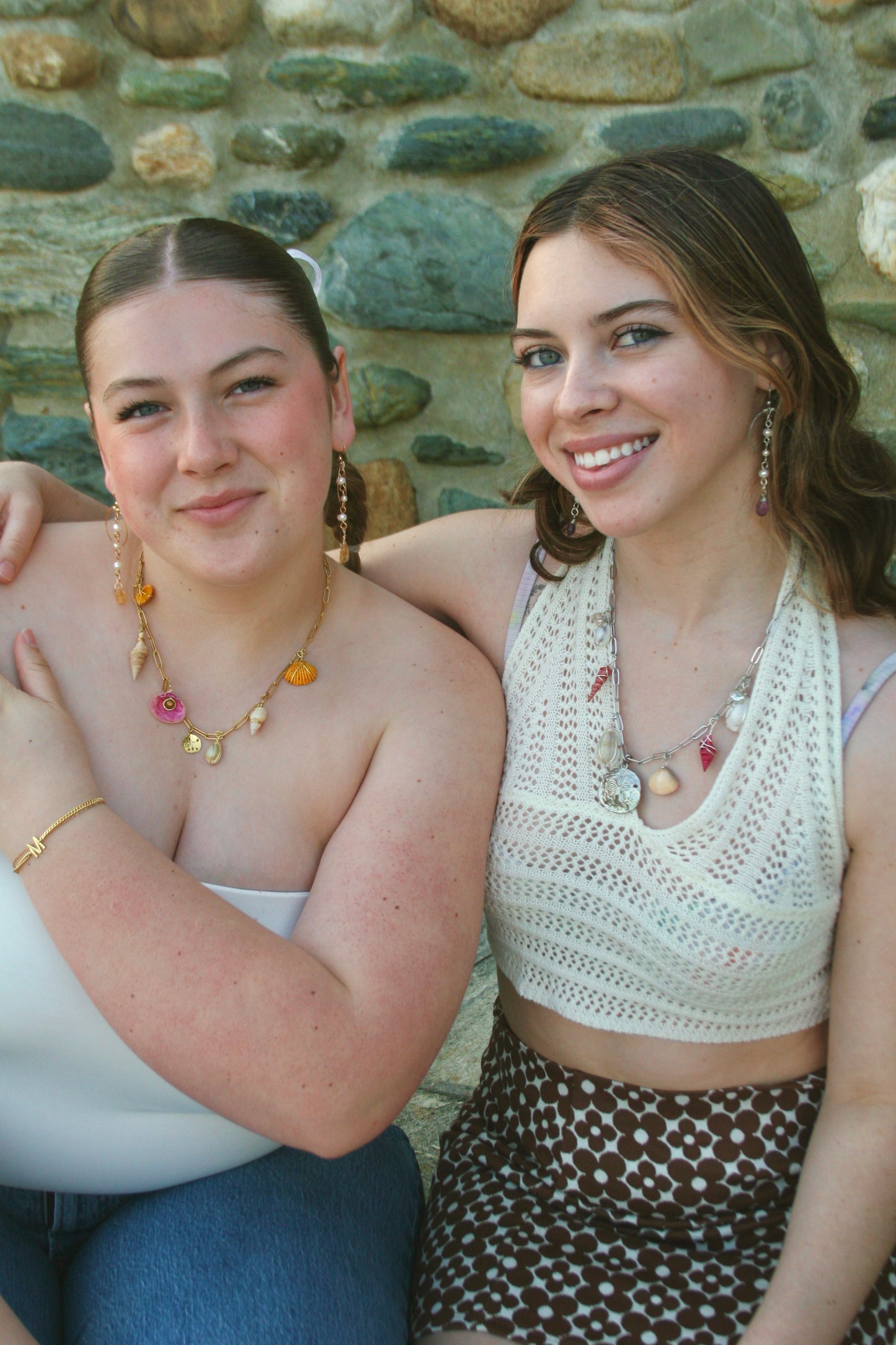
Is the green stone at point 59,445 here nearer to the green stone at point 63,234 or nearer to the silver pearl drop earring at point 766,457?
the green stone at point 63,234

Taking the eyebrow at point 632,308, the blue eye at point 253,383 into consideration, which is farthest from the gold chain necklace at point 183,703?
the eyebrow at point 632,308

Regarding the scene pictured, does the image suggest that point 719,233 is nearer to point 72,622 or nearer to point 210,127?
point 72,622

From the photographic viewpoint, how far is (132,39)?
99.4 inches

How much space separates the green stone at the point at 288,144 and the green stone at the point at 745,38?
30.7 inches

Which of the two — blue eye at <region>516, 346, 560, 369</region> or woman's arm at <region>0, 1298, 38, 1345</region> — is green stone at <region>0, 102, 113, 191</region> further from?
woman's arm at <region>0, 1298, 38, 1345</region>

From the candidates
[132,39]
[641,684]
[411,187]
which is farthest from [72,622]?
[132,39]

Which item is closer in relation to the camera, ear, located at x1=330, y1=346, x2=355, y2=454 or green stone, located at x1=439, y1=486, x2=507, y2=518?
ear, located at x1=330, y1=346, x2=355, y2=454

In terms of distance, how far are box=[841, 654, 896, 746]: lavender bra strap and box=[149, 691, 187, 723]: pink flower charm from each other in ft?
2.87

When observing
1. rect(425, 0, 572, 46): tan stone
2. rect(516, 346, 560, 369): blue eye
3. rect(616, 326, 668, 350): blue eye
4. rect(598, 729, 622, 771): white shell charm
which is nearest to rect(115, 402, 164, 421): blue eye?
rect(516, 346, 560, 369): blue eye

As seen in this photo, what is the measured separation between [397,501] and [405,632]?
3.84 feet

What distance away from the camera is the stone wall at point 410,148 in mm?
2322

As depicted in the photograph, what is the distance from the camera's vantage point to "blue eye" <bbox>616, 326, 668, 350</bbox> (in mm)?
1413

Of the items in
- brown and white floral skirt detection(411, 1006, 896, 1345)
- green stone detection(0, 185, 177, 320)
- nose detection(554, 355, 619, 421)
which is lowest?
brown and white floral skirt detection(411, 1006, 896, 1345)

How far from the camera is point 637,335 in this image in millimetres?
1424
